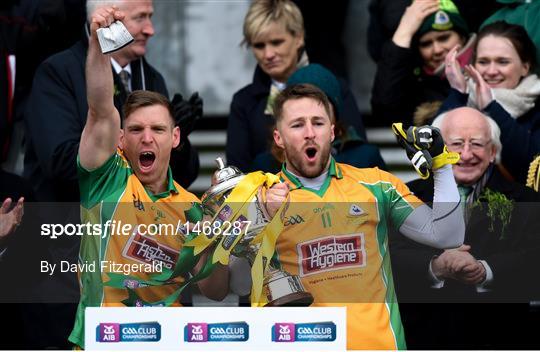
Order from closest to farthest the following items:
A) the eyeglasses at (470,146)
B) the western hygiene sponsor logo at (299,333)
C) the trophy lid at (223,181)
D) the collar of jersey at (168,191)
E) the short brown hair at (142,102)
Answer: the western hygiene sponsor logo at (299,333)
the trophy lid at (223,181)
the collar of jersey at (168,191)
the short brown hair at (142,102)
the eyeglasses at (470,146)

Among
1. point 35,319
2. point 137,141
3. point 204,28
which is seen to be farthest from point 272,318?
point 204,28

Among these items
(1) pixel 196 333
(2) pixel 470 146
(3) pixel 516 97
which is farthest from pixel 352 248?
(3) pixel 516 97

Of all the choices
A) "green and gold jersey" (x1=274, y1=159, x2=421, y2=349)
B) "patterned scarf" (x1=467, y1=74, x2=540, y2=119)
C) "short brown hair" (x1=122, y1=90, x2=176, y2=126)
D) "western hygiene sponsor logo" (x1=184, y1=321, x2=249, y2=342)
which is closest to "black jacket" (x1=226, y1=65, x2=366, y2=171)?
"patterned scarf" (x1=467, y1=74, x2=540, y2=119)

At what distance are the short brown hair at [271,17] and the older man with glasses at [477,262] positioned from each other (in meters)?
1.19

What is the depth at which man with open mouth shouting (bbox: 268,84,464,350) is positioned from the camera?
5977 mm

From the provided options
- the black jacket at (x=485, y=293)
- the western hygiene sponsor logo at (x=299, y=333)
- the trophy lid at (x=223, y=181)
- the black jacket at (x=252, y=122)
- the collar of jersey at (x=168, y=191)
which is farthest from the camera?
the black jacket at (x=252, y=122)

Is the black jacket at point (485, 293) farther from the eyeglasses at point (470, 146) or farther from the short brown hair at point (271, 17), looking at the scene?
the short brown hair at point (271, 17)

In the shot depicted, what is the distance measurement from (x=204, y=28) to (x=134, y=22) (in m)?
2.20

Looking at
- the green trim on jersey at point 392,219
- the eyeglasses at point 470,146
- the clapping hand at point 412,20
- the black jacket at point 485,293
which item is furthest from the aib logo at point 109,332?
the clapping hand at point 412,20

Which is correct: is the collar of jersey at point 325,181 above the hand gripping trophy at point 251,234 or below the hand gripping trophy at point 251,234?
above

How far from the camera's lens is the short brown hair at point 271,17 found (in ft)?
25.8

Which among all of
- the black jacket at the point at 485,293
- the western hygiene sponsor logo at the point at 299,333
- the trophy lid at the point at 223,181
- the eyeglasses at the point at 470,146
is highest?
the eyeglasses at the point at 470,146

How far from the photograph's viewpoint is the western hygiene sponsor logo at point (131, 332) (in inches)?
230

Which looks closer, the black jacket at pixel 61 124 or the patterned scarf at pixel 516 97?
the black jacket at pixel 61 124
